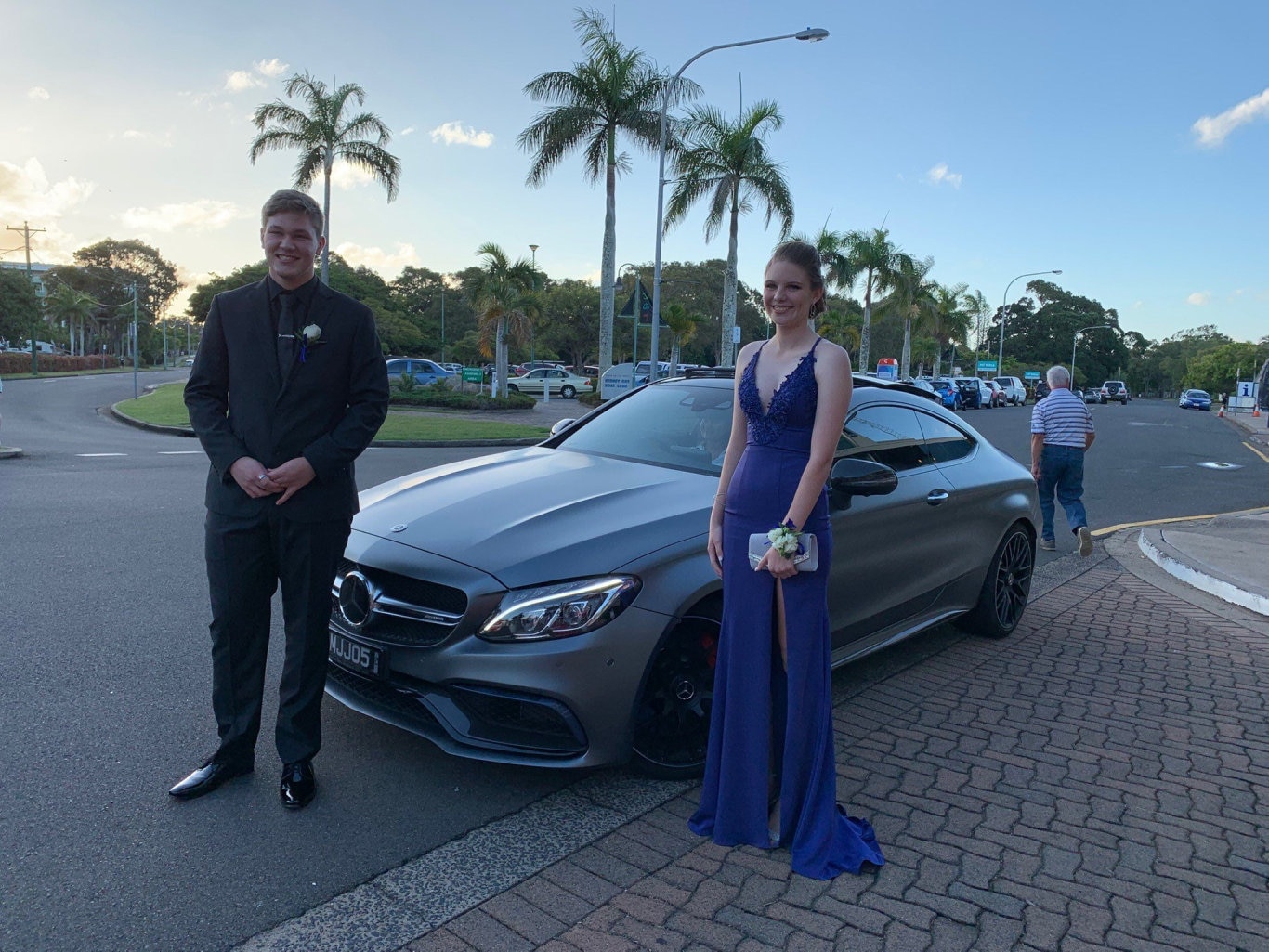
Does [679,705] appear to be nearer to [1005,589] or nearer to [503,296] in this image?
[1005,589]

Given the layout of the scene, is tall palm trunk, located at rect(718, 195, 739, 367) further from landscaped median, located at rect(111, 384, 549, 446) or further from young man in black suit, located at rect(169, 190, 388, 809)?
young man in black suit, located at rect(169, 190, 388, 809)

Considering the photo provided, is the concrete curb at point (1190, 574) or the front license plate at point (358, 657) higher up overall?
the front license plate at point (358, 657)

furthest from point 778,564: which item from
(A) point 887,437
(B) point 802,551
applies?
(A) point 887,437

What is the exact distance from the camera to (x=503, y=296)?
33531 mm

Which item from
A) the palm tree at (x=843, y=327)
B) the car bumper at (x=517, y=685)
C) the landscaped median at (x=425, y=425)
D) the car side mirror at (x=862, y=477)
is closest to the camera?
the car bumper at (x=517, y=685)

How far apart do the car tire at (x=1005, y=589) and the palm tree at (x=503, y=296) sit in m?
28.2

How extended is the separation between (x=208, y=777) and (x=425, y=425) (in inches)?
752

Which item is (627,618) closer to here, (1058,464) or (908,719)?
(908,719)

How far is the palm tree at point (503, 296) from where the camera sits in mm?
33500

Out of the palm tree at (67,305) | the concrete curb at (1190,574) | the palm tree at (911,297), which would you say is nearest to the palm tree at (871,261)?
the palm tree at (911,297)

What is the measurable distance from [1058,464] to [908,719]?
568 centimetres

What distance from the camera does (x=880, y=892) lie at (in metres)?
2.89

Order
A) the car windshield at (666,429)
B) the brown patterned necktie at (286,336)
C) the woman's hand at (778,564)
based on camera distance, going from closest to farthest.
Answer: the woman's hand at (778,564) → the brown patterned necktie at (286,336) → the car windshield at (666,429)

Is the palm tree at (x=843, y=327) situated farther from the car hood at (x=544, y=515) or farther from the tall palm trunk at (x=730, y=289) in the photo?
the car hood at (x=544, y=515)
